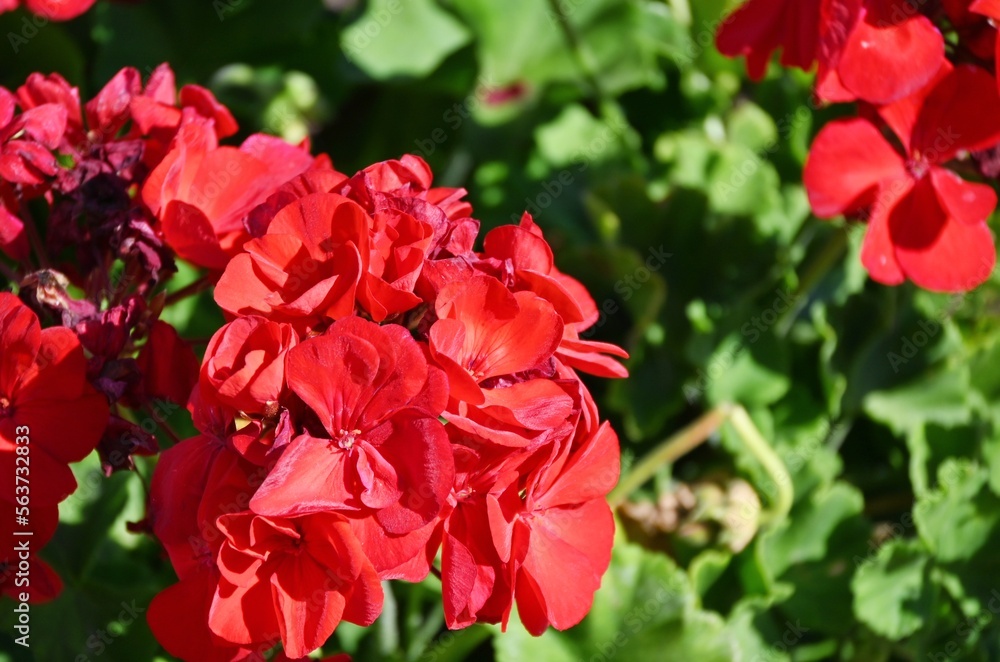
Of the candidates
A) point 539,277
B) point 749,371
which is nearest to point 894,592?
point 749,371

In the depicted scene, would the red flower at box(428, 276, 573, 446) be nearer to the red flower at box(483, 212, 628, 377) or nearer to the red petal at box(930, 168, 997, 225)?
the red flower at box(483, 212, 628, 377)

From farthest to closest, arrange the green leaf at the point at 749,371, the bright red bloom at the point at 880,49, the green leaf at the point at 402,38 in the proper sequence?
1. the green leaf at the point at 402,38
2. the green leaf at the point at 749,371
3. the bright red bloom at the point at 880,49

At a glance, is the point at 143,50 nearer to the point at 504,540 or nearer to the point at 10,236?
the point at 10,236

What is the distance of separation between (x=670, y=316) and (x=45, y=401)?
1.14 metres

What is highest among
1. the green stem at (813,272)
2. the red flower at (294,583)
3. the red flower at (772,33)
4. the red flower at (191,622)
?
the red flower at (772,33)

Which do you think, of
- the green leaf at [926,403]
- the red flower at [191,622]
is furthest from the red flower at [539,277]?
the green leaf at [926,403]

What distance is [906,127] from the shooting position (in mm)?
1158

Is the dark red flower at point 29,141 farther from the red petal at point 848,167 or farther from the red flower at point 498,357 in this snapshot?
the red petal at point 848,167

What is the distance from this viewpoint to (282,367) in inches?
28.7

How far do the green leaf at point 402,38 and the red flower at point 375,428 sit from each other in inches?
49.9

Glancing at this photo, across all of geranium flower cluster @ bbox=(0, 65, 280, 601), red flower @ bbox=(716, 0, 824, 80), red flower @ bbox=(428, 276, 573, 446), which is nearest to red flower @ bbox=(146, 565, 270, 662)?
geranium flower cluster @ bbox=(0, 65, 280, 601)

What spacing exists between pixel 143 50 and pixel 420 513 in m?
1.36

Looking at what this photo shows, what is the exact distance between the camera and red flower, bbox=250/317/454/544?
2.33ft

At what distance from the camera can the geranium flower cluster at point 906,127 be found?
1.08 m
